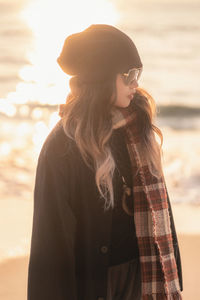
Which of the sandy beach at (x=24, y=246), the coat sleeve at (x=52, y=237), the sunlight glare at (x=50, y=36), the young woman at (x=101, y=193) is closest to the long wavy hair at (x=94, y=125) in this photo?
the young woman at (x=101, y=193)

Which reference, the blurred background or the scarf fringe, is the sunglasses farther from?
the blurred background

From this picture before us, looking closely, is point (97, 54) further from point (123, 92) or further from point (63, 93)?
A: point (63, 93)

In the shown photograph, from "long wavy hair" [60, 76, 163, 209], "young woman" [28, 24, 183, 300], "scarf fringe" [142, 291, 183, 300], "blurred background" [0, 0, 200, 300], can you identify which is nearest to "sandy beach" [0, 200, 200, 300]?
"blurred background" [0, 0, 200, 300]

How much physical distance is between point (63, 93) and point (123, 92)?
37.5 feet

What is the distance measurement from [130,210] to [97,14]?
23.4m

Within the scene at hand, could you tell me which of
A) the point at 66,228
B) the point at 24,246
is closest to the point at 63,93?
the point at 24,246

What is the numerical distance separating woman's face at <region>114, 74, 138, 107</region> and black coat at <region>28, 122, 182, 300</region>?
0.28m

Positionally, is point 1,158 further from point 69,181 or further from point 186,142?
point 69,181

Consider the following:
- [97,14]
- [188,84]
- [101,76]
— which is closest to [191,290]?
[101,76]

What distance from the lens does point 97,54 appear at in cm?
255

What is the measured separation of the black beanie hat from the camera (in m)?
2.56

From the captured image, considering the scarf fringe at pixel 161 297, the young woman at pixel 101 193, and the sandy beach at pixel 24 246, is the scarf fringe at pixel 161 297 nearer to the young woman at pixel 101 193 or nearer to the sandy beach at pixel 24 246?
the young woman at pixel 101 193

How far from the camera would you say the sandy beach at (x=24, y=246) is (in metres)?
4.55

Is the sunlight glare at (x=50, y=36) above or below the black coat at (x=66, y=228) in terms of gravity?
above
